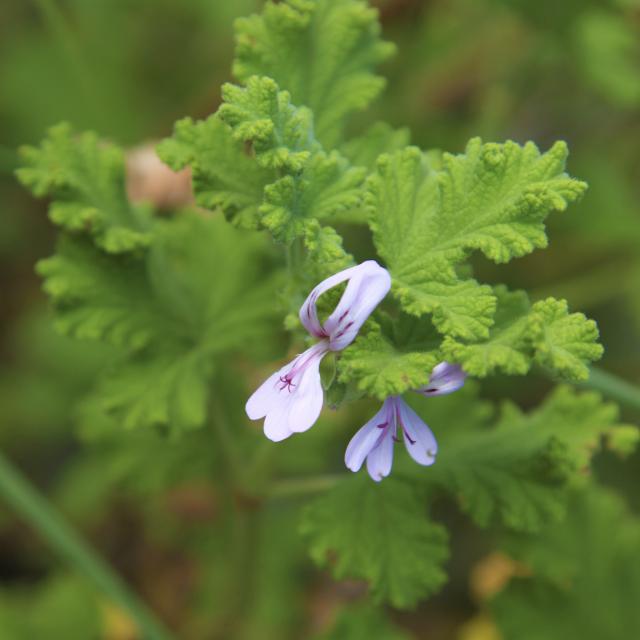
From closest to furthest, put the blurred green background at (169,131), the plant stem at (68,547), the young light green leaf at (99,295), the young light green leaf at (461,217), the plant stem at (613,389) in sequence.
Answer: the young light green leaf at (461,217)
the young light green leaf at (99,295)
the plant stem at (613,389)
the plant stem at (68,547)
the blurred green background at (169,131)

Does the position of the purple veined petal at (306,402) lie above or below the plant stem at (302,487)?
above

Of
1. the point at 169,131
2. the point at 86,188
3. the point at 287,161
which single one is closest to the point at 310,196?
the point at 287,161

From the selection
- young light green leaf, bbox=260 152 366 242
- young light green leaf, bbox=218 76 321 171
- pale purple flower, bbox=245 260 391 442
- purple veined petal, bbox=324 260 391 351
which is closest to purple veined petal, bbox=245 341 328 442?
pale purple flower, bbox=245 260 391 442

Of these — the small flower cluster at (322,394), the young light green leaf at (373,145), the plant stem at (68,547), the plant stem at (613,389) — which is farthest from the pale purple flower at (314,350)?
the plant stem at (68,547)

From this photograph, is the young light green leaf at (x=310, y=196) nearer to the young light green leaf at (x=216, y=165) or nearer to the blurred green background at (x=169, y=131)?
the young light green leaf at (x=216, y=165)

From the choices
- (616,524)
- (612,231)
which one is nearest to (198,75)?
(612,231)

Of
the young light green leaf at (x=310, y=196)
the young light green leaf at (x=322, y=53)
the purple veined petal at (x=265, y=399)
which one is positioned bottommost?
the purple veined petal at (x=265, y=399)
